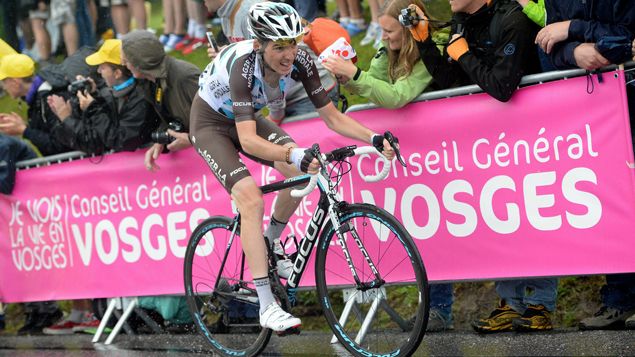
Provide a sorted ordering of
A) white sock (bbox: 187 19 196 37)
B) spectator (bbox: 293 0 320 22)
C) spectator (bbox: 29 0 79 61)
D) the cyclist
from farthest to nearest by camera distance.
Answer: spectator (bbox: 29 0 79 61) < white sock (bbox: 187 19 196 37) < spectator (bbox: 293 0 320 22) < the cyclist

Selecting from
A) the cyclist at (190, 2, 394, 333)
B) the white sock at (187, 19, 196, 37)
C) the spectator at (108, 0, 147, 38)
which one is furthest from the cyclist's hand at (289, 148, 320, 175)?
the spectator at (108, 0, 147, 38)

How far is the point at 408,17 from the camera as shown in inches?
292

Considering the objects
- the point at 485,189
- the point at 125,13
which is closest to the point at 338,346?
the point at 485,189

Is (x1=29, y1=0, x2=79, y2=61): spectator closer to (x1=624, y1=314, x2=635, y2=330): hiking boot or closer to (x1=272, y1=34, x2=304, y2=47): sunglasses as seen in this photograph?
(x1=272, y1=34, x2=304, y2=47): sunglasses

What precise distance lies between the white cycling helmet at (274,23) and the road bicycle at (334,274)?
801mm

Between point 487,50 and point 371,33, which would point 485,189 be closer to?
point 487,50

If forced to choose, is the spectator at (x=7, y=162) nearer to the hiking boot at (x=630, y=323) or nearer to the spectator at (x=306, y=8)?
the spectator at (x=306, y=8)

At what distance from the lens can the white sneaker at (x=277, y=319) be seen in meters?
6.94

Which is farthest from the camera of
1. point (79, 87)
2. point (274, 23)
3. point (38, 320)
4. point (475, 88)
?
point (38, 320)

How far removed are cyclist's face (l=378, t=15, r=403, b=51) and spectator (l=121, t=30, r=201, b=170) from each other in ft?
6.29

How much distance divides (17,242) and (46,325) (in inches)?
37.3

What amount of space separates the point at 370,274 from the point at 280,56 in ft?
4.95

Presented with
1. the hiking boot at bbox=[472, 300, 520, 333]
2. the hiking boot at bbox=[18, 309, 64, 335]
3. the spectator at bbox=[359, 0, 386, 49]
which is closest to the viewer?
the hiking boot at bbox=[472, 300, 520, 333]

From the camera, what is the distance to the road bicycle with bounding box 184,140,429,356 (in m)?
6.63
